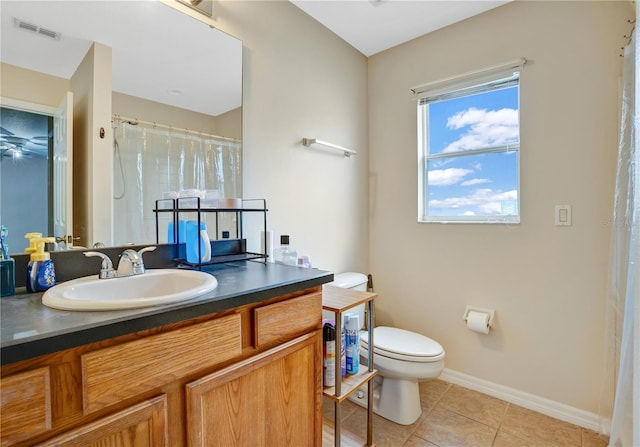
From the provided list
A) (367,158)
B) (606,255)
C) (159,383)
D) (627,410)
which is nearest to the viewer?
(159,383)

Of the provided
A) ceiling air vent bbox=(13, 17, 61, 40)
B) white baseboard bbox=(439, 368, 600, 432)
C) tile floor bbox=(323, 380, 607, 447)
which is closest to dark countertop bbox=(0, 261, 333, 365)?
ceiling air vent bbox=(13, 17, 61, 40)

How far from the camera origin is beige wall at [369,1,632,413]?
5.27ft

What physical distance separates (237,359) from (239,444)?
25cm

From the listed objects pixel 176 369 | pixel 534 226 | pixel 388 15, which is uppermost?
pixel 388 15

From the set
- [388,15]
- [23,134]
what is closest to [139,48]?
[23,134]

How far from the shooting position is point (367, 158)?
8.03ft

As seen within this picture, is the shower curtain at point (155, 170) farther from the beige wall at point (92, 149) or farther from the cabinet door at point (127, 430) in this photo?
the cabinet door at point (127, 430)

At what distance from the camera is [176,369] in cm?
75

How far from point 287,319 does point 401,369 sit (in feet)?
2.94

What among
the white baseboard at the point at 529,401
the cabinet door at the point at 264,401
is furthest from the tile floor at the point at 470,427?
the cabinet door at the point at 264,401

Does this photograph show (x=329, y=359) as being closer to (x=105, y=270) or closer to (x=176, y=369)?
(x=176, y=369)

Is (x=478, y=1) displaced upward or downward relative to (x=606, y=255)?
upward

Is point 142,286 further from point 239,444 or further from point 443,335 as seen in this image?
point 443,335

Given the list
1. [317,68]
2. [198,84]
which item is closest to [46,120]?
[198,84]
